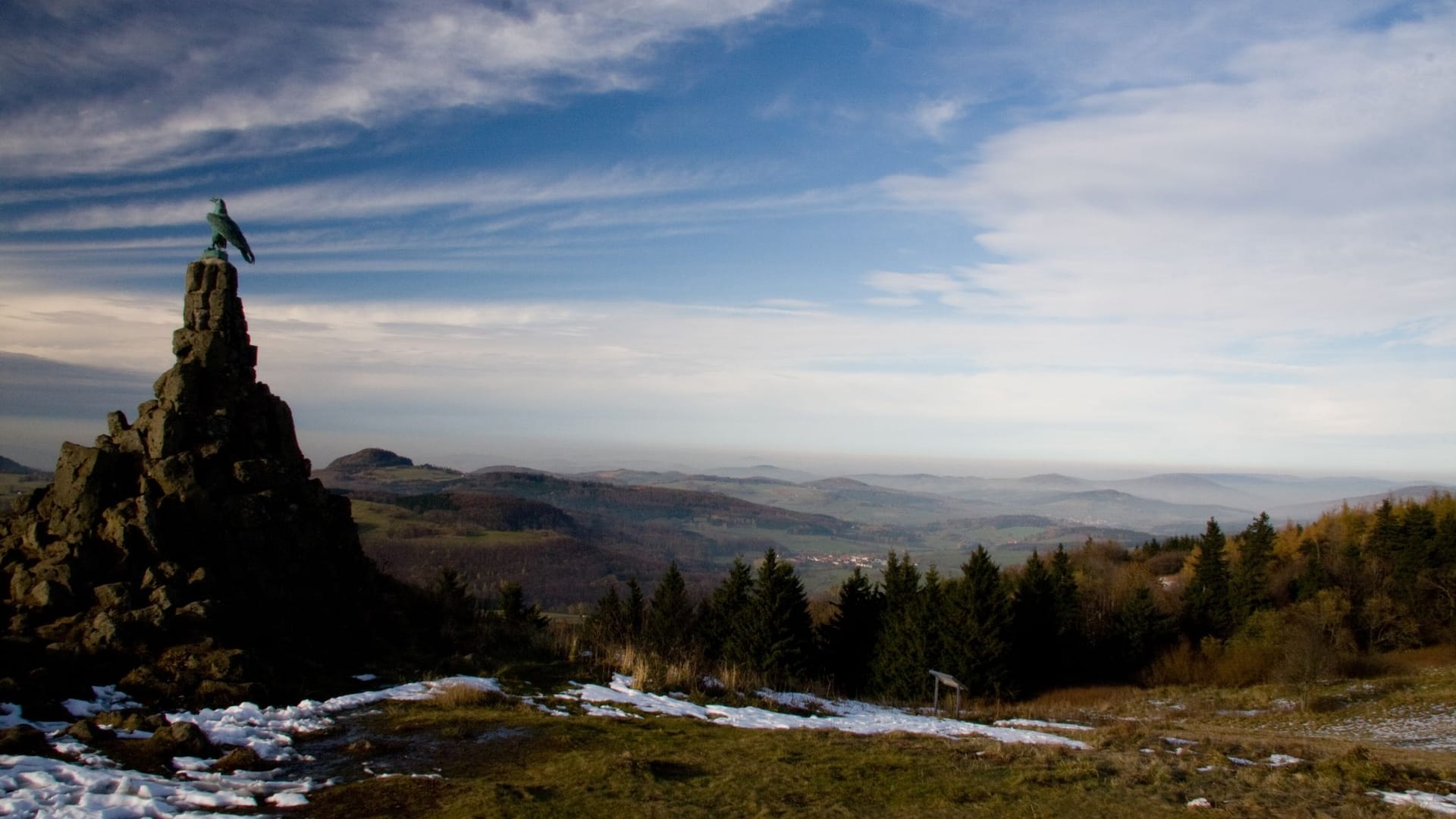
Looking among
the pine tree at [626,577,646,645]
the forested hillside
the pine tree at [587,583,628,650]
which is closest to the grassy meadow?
the forested hillside

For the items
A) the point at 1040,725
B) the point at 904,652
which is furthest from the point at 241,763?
the point at 904,652

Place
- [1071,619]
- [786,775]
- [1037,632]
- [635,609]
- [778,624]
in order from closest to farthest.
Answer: [786,775] < [778,624] < [635,609] < [1037,632] < [1071,619]

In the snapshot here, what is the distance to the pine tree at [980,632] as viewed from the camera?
1256 inches

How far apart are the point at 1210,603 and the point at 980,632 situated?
28730 millimetres

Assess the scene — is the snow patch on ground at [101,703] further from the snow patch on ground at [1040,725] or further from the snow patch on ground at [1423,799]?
the snow patch on ground at [1423,799]

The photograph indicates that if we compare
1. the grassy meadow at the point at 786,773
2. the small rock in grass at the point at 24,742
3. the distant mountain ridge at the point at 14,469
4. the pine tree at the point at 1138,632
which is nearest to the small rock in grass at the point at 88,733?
the small rock in grass at the point at 24,742

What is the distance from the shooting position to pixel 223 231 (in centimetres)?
1583

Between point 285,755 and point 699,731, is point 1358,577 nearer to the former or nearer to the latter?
point 699,731

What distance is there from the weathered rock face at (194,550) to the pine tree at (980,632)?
23324mm

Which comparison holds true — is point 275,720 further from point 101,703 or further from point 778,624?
point 778,624

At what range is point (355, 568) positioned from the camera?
672 inches

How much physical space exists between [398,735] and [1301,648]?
36.8 meters

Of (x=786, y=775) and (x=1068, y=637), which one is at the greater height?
(x=786, y=775)

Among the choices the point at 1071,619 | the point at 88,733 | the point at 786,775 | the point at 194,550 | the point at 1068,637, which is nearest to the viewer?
the point at 88,733
